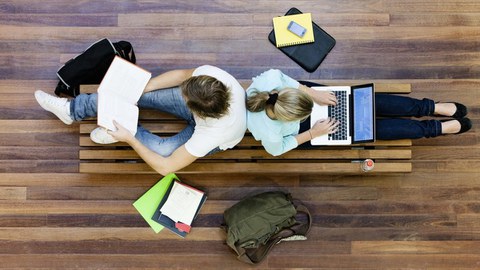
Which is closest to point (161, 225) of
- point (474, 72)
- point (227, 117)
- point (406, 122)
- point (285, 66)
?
point (227, 117)

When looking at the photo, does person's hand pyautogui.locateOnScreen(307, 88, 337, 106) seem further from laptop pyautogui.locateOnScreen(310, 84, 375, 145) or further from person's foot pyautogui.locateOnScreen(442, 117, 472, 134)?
person's foot pyautogui.locateOnScreen(442, 117, 472, 134)

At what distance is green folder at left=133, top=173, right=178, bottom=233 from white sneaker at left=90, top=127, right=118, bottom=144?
1.38 ft

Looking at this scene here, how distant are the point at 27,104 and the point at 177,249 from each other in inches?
47.7

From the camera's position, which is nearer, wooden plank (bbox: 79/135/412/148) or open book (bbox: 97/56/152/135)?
open book (bbox: 97/56/152/135)

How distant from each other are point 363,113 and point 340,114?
0.37 ft

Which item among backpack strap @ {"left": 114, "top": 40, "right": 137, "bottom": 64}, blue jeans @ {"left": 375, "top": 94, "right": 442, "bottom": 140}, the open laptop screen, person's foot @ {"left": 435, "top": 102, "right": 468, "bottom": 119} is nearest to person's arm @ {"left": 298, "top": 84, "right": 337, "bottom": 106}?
the open laptop screen

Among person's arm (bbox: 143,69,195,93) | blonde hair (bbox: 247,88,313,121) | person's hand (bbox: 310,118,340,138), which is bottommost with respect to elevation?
person's hand (bbox: 310,118,340,138)

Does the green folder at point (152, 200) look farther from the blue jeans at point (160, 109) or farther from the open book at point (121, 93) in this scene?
the open book at point (121, 93)

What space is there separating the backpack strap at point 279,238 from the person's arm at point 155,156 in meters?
0.67

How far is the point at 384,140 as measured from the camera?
2516 millimetres

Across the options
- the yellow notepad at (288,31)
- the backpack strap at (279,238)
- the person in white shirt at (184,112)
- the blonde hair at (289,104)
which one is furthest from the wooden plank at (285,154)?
the yellow notepad at (288,31)

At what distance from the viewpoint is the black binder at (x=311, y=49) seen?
9.06ft

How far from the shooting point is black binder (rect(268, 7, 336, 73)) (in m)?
2.76

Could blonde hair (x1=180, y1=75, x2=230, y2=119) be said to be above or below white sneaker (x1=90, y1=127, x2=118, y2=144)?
above
